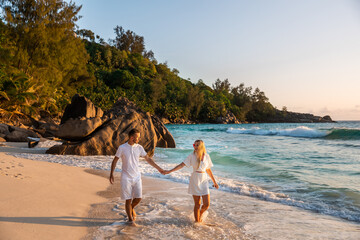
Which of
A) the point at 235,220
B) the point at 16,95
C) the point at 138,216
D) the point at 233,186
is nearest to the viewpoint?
the point at 138,216

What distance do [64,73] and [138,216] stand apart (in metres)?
34.2

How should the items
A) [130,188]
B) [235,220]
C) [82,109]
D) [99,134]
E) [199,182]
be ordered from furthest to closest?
[82,109]
[99,134]
[235,220]
[199,182]
[130,188]

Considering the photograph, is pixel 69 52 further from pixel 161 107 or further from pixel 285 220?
pixel 161 107

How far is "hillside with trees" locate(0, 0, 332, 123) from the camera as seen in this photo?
77.3ft

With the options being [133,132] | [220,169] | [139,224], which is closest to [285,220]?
[139,224]

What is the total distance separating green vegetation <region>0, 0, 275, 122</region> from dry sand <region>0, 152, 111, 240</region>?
58.0 ft

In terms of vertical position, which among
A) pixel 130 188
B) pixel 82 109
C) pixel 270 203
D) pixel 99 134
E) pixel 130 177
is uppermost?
pixel 82 109

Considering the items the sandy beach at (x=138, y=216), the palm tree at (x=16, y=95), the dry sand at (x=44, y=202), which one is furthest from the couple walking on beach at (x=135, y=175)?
the palm tree at (x=16, y=95)

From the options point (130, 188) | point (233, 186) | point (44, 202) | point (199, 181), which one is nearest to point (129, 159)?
point (130, 188)

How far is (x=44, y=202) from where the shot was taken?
4535 millimetres

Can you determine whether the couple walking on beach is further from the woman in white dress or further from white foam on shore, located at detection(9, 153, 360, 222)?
white foam on shore, located at detection(9, 153, 360, 222)

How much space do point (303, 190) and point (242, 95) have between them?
360 feet

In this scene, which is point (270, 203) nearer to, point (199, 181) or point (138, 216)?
point (199, 181)

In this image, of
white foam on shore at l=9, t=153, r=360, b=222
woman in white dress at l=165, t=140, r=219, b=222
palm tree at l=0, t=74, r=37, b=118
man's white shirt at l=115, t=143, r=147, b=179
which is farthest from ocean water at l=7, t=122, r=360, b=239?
palm tree at l=0, t=74, r=37, b=118
